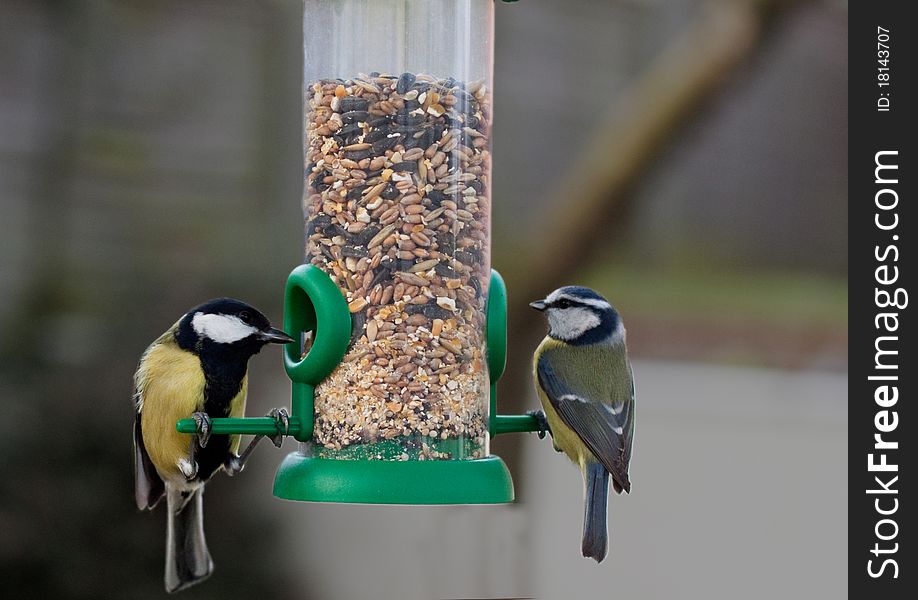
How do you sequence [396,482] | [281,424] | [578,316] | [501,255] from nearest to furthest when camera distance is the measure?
1. [396,482]
2. [281,424]
3. [578,316]
4. [501,255]

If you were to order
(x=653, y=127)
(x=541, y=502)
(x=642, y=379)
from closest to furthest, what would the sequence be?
(x=653, y=127) < (x=541, y=502) < (x=642, y=379)

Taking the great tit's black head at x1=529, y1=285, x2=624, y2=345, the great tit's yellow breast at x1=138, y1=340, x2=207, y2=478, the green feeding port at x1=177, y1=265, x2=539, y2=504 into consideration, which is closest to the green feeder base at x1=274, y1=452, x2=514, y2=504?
the green feeding port at x1=177, y1=265, x2=539, y2=504

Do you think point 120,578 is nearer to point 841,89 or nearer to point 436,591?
point 436,591

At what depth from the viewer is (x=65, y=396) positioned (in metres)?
5.36

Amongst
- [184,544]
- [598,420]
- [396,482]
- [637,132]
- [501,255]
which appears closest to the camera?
[396,482]

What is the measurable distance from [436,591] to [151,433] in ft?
6.98

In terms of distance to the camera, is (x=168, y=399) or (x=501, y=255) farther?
(x=501, y=255)

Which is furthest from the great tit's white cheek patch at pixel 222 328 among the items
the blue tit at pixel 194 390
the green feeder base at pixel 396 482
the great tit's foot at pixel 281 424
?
the green feeder base at pixel 396 482

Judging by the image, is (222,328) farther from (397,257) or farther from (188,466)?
(397,257)

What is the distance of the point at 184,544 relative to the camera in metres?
3.57

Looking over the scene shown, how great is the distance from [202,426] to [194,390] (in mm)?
295

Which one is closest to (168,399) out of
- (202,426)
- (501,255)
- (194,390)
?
(194,390)

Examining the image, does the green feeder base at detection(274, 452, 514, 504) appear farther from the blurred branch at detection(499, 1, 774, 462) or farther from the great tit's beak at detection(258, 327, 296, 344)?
the blurred branch at detection(499, 1, 774, 462)

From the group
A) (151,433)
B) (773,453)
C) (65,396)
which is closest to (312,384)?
(151,433)
